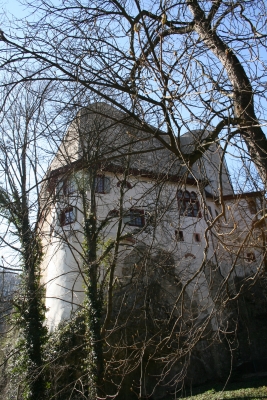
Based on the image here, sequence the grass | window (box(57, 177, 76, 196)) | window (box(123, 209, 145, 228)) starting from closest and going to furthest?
window (box(57, 177, 76, 196)) < window (box(123, 209, 145, 228)) < the grass

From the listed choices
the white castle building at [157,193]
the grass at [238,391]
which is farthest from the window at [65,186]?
the grass at [238,391]

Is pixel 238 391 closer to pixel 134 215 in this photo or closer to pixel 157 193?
pixel 134 215

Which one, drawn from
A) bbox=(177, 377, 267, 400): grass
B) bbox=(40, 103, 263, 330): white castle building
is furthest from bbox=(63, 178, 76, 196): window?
bbox=(177, 377, 267, 400): grass

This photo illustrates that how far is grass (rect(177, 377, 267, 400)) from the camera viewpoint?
→ 10.5 metres

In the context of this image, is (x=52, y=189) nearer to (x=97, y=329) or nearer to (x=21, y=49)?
(x=21, y=49)

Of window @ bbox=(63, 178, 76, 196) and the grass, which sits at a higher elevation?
window @ bbox=(63, 178, 76, 196)

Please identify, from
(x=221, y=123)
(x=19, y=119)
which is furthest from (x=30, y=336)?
(x=221, y=123)

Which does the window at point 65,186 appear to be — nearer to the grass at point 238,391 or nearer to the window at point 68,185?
the window at point 68,185

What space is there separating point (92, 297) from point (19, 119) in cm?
497

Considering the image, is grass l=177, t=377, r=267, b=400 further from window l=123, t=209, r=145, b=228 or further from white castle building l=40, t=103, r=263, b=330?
white castle building l=40, t=103, r=263, b=330

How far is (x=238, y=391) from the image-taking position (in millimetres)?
11328

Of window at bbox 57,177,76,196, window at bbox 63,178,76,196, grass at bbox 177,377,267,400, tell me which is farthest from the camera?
grass at bbox 177,377,267,400

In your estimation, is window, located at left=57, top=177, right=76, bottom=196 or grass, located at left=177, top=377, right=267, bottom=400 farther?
grass, located at left=177, top=377, right=267, bottom=400

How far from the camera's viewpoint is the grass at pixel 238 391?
1050cm
